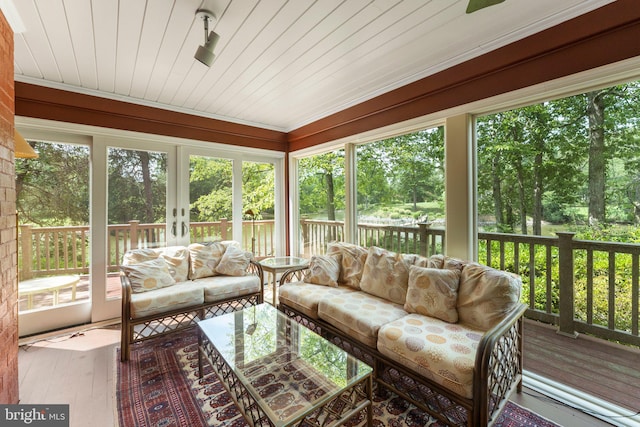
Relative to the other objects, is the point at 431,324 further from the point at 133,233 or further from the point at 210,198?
the point at 133,233

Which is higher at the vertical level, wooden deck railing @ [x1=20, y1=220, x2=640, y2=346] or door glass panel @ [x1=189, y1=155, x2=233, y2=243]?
door glass panel @ [x1=189, y1=155, x2=233, y2=243]

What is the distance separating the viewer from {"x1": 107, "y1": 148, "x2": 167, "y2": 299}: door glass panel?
10.3ft

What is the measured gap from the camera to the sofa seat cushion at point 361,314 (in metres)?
1.94

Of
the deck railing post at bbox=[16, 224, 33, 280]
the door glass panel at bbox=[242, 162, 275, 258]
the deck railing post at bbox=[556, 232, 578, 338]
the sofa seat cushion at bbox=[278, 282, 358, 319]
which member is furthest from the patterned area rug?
the door glass panel at bbox=[242, 162, 275, 258]

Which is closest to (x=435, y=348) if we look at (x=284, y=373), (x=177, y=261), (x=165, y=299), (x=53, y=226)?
(x=284, y=373)

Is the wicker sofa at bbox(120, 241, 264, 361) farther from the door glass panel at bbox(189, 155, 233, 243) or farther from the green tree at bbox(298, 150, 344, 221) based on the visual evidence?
the green tree at bbox(298, 150, 344, 221)

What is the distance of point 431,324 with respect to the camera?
1893mm

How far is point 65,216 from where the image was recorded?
2.94 metres

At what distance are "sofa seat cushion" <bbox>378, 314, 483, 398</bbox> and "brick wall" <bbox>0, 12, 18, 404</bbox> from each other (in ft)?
7.22

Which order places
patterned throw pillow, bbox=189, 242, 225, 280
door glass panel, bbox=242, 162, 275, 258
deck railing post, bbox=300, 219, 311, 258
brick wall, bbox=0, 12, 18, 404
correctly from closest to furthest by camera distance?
brick wall, bbox=0, 12, 18, 404 < patterned throw pillow, bbox=189, 242, 225, 280 < door glass panel, bbox=242, 162, 275, 258 < deck railing post, bbox=300, 219, 311, 258

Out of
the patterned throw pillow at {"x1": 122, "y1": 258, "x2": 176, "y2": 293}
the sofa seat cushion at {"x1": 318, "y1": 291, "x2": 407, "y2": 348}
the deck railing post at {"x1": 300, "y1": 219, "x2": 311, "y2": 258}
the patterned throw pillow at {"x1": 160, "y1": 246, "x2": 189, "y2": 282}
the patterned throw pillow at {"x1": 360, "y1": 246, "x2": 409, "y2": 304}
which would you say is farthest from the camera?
the deck railing post at {"x1": 300, "y1": 219, "x2": 311, "y2": 258}

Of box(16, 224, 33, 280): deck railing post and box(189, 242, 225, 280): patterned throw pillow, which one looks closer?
box(16, 224, 33, 280): deck railing post

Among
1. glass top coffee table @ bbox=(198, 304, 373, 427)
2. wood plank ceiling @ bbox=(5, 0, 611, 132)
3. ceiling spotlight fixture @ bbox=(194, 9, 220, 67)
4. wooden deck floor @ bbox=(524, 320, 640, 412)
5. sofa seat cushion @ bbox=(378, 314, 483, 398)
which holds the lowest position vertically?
wooden deck floor @ bbox=(524, 320, 640, 412)

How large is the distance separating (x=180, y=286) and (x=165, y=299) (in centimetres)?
26
